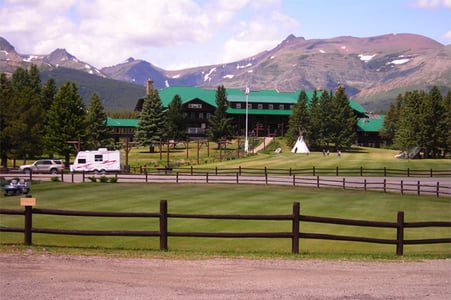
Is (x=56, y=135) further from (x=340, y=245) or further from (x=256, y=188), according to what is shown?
(x=340, y=245)

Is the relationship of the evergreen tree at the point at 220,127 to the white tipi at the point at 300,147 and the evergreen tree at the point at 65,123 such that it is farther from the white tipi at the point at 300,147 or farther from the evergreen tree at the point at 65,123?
the evergreen tree at the point at 65,123

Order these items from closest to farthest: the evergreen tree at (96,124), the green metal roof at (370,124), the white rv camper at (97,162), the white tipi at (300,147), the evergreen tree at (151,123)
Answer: the white rv camper at (97,162) < the evergreen tree at (96,124) < the white tipi at (300,147) < the evergreen tree at (151,123) < the green metal roof at (370,124)

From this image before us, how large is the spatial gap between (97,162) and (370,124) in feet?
307

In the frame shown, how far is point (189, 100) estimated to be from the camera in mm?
125375

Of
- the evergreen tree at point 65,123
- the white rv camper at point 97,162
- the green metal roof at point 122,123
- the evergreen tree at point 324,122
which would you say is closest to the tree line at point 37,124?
the evergreen tree at point 65,123

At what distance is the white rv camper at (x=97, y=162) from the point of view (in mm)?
66688

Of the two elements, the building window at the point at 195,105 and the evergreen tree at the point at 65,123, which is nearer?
the evergreen tree at the point at 65,123

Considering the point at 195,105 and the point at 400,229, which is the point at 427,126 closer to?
the point at 195,105

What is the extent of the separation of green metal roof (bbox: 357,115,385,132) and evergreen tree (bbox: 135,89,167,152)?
177 feet

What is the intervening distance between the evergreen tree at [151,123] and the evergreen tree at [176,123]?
295 centimetres

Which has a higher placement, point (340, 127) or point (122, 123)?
point (122, 123)

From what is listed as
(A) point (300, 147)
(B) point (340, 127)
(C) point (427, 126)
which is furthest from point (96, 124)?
(C) point (427, 126)

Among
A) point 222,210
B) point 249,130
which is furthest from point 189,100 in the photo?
point 222,210

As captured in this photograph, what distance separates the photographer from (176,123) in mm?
111250
